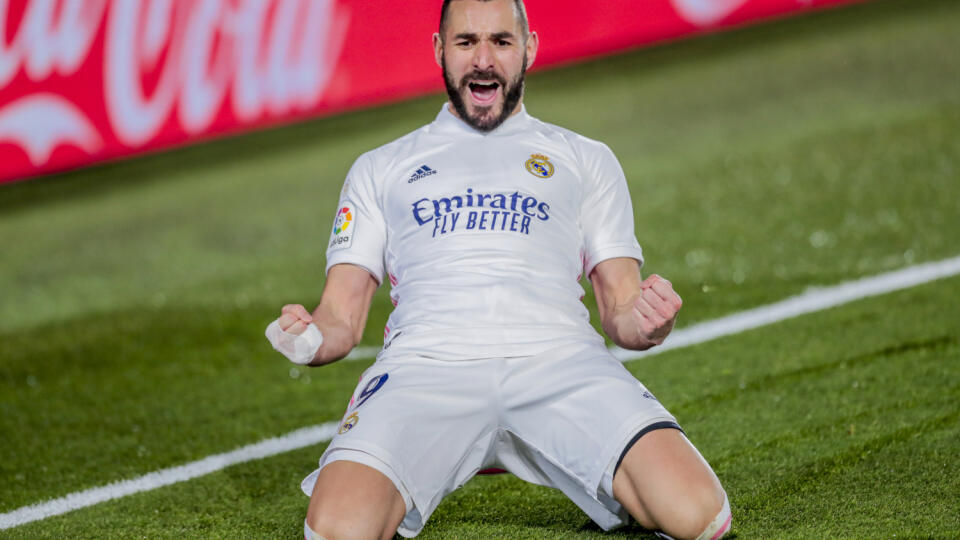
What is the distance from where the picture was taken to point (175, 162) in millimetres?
10641

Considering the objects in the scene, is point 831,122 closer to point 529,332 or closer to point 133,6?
point 133,6

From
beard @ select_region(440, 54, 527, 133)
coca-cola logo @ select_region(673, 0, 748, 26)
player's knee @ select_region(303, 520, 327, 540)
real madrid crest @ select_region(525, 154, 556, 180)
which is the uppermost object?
beard @ select_region(440, 54, 527, 133)

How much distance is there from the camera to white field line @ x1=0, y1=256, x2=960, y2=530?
4441 mm

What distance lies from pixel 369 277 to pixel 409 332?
263mm

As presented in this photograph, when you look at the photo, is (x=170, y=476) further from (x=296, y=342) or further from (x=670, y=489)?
(x=670, y=489)

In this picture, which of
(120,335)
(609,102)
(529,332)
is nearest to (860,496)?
(529,332)

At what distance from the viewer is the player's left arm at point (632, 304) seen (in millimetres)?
3520

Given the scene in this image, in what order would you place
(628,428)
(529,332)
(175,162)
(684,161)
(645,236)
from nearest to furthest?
(628,428), (529,332), (645,236), (684,161), (175,162)

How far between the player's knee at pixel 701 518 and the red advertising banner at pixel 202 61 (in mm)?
5539

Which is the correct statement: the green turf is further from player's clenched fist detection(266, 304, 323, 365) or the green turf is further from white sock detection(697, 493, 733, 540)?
player's clenched fist detection(266, 304, 323, 365)

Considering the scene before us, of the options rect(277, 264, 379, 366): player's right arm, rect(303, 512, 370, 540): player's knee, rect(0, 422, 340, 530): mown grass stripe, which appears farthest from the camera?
rect(0, 422, 340, 530): mown grass stripe

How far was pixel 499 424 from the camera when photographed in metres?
3.75

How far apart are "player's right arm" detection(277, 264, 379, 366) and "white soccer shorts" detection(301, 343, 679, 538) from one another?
13 centimetres

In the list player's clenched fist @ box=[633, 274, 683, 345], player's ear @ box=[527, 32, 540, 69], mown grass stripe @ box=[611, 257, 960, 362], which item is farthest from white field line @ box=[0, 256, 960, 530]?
player's clenched fist @ box=[633, 274, 683, 345]
